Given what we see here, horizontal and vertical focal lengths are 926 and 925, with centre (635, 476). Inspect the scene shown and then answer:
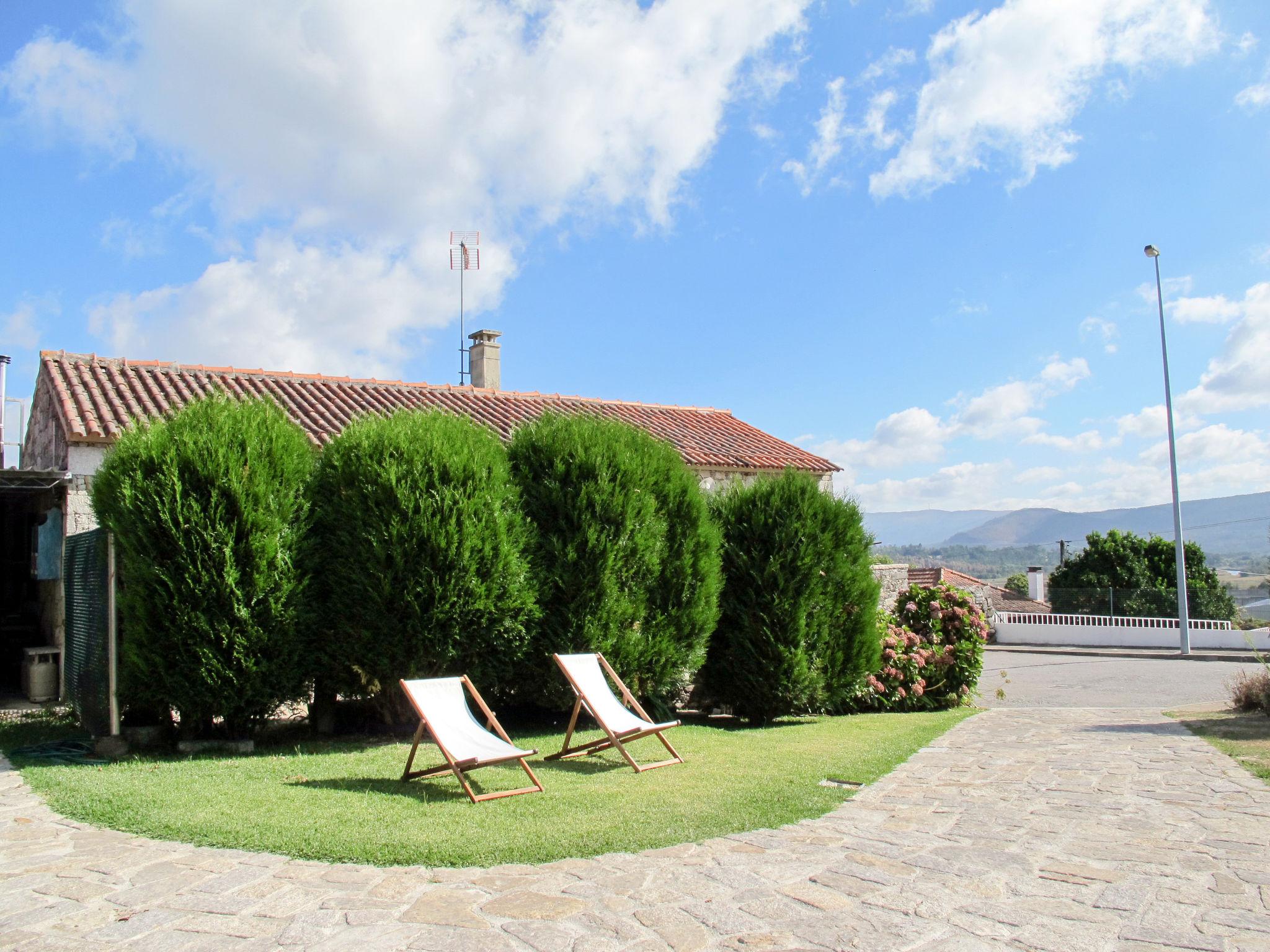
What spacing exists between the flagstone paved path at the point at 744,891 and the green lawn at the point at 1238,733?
2022 mm

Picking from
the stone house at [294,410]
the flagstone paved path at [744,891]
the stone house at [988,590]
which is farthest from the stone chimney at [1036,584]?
the flagstone paved path at [744,891]

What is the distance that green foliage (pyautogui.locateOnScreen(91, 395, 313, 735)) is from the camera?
782cm

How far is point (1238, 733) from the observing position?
9.53 meters

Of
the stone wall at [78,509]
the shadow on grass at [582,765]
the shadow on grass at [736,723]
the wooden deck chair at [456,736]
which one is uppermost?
the stone wall at [78,509]

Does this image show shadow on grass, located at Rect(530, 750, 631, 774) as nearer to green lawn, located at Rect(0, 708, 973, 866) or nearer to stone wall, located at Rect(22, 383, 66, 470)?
green lawn, located at Rect(0, 708, 973, 866)

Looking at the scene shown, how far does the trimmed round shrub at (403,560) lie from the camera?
850 centimetres

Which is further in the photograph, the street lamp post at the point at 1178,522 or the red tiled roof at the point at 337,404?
the street lamp post at the point at 1178,522

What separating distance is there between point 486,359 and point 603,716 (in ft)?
49.2

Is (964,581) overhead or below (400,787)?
overhead

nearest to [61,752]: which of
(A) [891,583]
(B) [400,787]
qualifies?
(B) [400,787]

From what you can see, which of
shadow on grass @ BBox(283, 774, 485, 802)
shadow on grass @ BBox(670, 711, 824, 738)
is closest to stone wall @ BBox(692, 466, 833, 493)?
shadow on grass @ BBox(670, 711, 824, 738)

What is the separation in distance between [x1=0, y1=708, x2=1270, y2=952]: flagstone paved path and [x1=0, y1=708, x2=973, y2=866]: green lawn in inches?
8.3

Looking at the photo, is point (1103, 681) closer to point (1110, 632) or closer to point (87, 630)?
point (1110, 632)

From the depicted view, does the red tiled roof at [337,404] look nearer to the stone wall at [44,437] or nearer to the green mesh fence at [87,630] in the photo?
the stone wall at [44,437]
